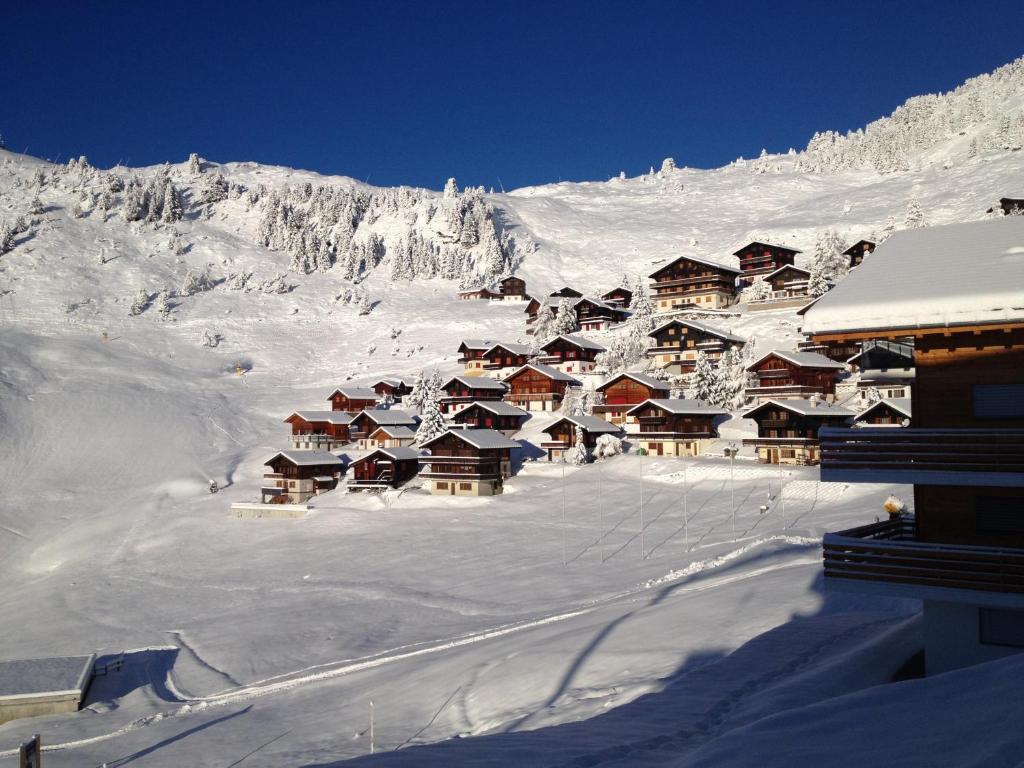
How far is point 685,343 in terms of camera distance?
82.4m

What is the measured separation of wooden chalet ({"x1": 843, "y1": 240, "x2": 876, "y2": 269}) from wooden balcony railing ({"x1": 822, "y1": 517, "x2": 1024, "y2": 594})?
8685cm

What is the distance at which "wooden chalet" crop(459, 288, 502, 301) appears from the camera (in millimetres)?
133625

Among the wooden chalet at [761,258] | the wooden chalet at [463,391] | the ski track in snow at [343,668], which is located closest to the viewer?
the ski track in snow at [343,668]

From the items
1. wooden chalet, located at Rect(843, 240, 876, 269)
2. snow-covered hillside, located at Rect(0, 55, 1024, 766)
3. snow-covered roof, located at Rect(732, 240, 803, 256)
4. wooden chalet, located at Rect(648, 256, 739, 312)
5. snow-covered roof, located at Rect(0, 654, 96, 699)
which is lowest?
snow-covered roof, located at Rect(0, 654, 96, 699)

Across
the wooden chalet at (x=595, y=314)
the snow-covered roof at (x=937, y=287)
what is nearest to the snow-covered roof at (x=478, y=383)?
the wooden chalet at (x=595, y=314)

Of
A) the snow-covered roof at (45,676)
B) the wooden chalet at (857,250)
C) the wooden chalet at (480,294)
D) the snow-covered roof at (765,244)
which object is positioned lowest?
the snow-covered roof at (45,676)

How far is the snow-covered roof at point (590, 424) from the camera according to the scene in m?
64.9

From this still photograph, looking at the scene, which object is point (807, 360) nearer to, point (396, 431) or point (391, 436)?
point (396, 431)

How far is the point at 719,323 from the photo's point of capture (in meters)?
91.3

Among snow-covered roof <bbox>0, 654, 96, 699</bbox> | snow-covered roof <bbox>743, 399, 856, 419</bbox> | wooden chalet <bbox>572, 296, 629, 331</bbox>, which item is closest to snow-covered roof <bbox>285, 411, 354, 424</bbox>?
wooden chalet <bbox>572, 296, 629, 331</bbox>

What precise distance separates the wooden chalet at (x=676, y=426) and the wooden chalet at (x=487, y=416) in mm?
13233

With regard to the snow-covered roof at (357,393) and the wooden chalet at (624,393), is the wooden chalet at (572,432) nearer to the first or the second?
the wooden chalet at (624,393)

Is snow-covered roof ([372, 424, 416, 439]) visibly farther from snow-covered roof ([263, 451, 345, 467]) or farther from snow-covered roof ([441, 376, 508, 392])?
snow-covered roof ([441, 376, 508, 392])

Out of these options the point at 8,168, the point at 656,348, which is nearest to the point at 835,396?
the point at 656,348
